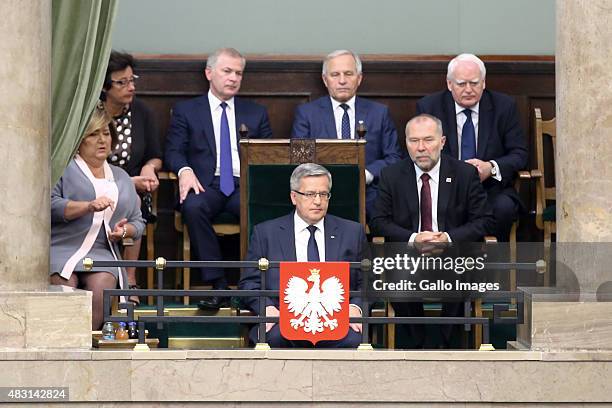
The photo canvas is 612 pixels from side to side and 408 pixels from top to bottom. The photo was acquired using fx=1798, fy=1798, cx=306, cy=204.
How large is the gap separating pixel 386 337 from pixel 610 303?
1542 mm

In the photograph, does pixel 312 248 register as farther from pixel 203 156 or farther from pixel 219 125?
pixel 219 125

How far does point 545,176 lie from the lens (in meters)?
12.7

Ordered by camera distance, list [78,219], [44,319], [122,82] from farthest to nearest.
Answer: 1. [122,82]
2. [78,219]
3. [44,319]

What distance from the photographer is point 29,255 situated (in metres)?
9.59

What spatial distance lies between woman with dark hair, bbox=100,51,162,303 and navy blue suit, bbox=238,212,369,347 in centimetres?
133

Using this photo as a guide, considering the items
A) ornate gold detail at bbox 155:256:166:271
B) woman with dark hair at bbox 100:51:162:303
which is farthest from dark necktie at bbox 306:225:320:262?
woman with dark hair at bbox 100:51:162:303

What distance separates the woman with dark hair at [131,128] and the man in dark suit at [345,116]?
965 mm

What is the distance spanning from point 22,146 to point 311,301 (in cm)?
177

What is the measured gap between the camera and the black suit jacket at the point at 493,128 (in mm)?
11938

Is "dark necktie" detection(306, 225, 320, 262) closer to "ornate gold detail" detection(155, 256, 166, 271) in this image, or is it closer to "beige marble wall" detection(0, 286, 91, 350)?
"ornate gold detail" detection(155, 256, 166, 271)

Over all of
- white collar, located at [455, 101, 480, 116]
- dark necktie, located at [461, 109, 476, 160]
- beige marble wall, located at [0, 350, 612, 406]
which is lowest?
beige marble wall, located at [0, 350, 612, 406]

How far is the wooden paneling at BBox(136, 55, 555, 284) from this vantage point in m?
12.7

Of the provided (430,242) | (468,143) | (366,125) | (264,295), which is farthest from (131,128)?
(430,242)

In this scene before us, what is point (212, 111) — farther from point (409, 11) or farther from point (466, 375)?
point (466, 375)
